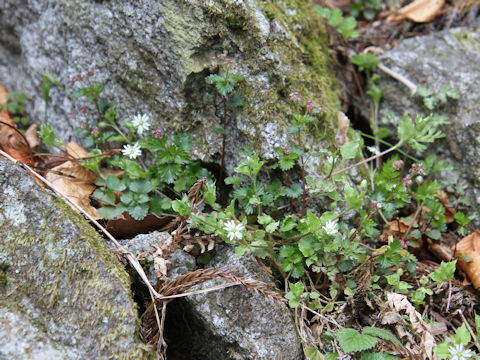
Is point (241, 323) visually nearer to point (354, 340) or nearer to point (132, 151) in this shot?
point (354, 340)

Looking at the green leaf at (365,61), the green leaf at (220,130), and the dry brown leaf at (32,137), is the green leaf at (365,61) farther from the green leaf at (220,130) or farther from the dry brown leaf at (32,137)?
the dry brown leaf at (32,137)

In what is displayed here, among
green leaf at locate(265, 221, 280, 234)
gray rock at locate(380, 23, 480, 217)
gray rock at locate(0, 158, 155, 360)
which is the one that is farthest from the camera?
gray rock at locate(380, 23, 480, 217)

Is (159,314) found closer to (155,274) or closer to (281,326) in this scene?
(155,274)

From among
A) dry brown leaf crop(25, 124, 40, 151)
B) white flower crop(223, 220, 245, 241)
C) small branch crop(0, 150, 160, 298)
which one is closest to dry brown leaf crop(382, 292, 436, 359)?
white flower crop(223, 220, 245, 241)

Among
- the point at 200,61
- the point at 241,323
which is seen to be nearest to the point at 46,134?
the point at 200,61

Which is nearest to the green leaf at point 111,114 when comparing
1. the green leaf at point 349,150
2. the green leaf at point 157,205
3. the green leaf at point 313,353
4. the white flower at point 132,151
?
the white flower at point 132,151

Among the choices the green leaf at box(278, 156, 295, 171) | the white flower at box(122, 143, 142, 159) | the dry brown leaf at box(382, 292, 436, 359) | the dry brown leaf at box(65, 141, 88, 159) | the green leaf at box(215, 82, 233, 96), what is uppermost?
the green leaf at box(215, 82, 233, 96)

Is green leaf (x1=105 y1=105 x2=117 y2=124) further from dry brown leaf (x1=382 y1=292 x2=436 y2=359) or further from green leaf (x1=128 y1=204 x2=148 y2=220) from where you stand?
dry brown leaf (x1=382 y1=292 x2=436 y2=359)

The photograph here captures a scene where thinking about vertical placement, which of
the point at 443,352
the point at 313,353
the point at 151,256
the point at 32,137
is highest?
the point at 32,137
